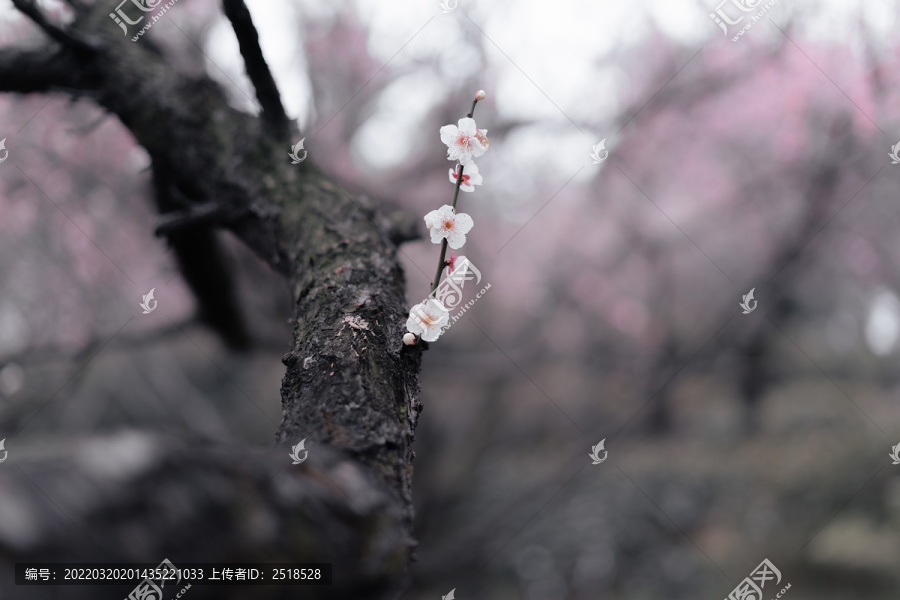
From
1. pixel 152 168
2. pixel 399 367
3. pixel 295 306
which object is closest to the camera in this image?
pixel 399 367

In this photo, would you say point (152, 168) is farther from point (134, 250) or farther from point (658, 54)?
point (658, 54)

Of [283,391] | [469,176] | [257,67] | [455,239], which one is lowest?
[283,391]

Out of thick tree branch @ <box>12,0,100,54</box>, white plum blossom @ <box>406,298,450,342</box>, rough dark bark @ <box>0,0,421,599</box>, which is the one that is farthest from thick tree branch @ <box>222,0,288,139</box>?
white plum blossom @ <box>406,298,450,342</box>

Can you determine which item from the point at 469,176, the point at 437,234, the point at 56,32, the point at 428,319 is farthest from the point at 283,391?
the point at 56,32

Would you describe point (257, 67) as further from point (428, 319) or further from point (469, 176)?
point (428, 319)

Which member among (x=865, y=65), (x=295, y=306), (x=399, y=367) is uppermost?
(x=865, y=65)

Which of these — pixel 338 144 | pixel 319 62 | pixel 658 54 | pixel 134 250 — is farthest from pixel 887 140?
pixel 134 250

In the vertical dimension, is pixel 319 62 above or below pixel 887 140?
above
